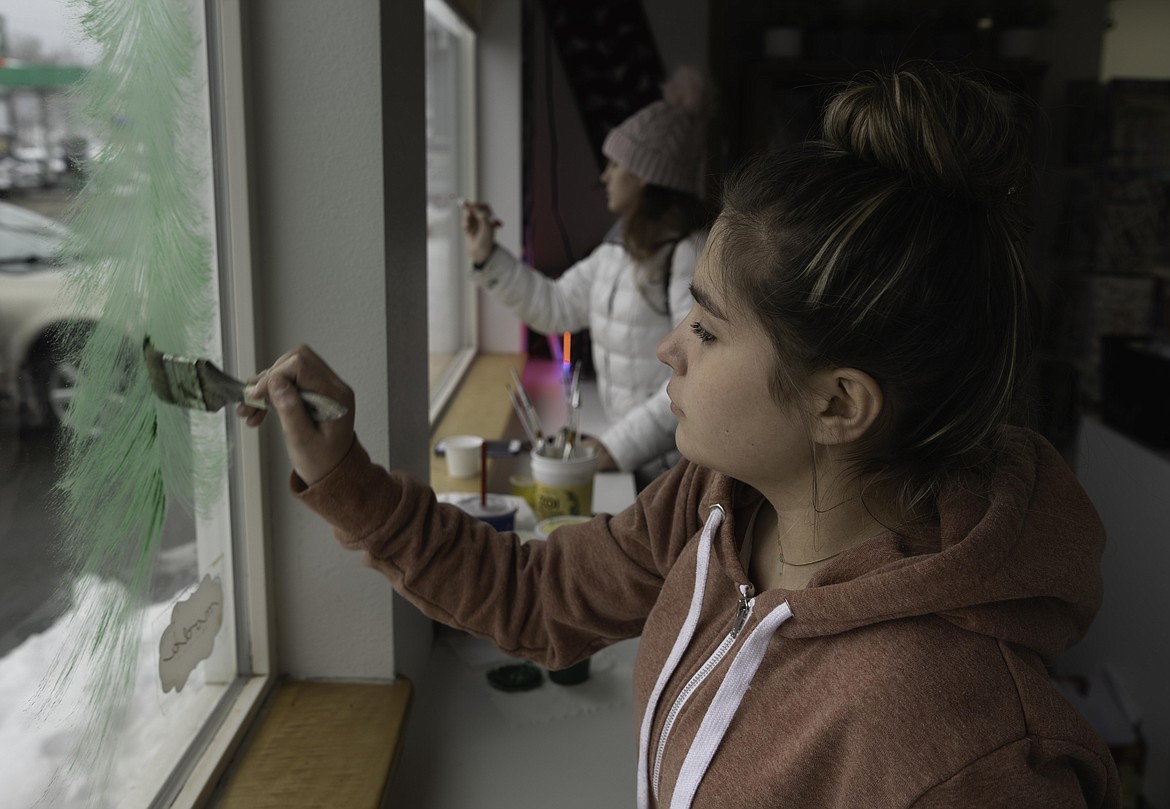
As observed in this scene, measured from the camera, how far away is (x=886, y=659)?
65cm

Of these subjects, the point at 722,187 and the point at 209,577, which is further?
the point at 209,577

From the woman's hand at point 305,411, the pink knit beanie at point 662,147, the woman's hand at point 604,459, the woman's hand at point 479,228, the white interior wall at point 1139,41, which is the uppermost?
the white interior wall at point 1139,41

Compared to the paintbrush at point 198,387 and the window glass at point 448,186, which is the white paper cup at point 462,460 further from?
the paintbrush at point 198,387

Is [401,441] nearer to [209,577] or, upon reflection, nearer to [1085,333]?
[209,577]

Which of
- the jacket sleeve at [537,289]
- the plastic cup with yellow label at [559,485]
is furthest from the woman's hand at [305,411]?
the jacket sleeve at [537,289]

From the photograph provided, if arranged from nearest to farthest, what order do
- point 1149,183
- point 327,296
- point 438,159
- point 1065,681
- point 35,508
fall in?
point 35,508 < point 327,296 < point 1065,681 < point 438,159 < point 1149,183

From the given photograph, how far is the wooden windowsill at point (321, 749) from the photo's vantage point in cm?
87

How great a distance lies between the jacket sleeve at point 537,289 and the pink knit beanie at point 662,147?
0.95 feet

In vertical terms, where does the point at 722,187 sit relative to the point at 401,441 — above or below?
above

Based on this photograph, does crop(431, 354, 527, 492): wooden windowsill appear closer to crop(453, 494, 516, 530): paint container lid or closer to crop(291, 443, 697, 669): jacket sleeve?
crop(453, 494, 516, 530): paint container lid

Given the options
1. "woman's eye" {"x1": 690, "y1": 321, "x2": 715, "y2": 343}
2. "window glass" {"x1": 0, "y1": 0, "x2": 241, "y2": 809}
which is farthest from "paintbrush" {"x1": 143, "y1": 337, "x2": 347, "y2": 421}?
"woman's eye" {"x1": 690, "y1": 321, "x2": 715, "y2": 343}

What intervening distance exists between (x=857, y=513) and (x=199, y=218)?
2.00 feet

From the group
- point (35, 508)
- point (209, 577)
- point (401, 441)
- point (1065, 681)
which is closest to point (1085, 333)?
point (1065, 681)

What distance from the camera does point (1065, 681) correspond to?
2.11m
